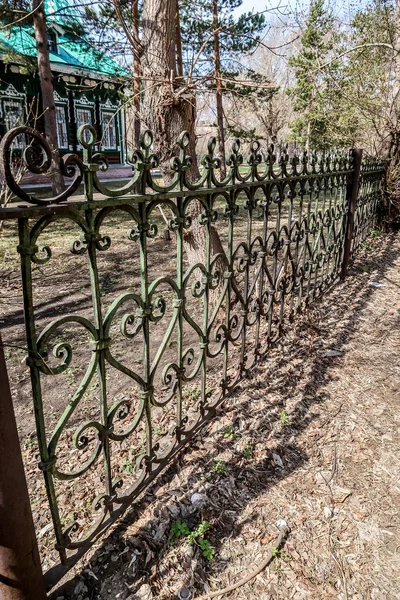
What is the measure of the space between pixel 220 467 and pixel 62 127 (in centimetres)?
2331

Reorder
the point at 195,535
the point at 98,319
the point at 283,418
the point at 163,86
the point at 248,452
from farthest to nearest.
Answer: the point at 163,86 < the point at 283,418 < the point at 248,452 < the point at 195,535 < the point at 98,319

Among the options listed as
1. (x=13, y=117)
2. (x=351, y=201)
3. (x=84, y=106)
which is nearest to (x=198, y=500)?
(x=351, y=201)

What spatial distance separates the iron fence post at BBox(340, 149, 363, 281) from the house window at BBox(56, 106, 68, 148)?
19.7 meters

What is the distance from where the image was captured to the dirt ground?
1734mm

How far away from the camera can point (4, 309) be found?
5020 mm

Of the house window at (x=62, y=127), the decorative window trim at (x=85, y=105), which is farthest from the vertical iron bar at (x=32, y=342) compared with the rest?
the decorative window trim at (x=85, y=105)

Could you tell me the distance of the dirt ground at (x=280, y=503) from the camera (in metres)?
1.73

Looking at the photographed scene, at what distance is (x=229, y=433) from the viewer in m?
2.57

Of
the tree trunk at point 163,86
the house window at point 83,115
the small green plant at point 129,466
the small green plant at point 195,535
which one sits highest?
the house window at point 83,115

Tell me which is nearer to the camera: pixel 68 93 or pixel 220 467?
pixel 220 467

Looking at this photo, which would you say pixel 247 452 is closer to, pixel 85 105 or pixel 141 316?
pixel 141 316

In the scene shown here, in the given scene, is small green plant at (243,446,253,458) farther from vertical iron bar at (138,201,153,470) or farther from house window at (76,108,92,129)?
house window at (76,108,92,129)

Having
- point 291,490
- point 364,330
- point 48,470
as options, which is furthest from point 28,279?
point 364,330

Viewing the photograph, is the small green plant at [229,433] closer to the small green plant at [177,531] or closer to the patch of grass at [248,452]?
the patch of grass at [248,452]
